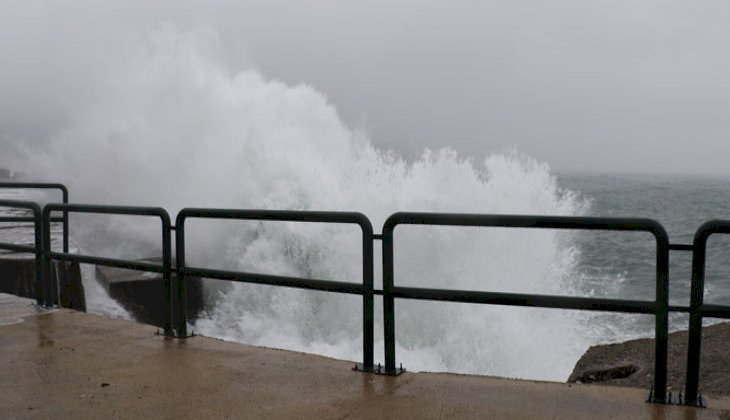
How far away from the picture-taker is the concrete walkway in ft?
11.6

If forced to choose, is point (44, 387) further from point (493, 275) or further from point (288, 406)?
point (493, 275)

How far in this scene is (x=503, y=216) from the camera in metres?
3.82

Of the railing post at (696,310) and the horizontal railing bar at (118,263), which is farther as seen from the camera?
the horizontal railing bar at (118,263)

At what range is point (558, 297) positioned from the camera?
12.2ft

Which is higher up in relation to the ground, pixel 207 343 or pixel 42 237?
pixel 42 237

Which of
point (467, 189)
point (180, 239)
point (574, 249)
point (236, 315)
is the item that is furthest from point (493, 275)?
point (180, 239)

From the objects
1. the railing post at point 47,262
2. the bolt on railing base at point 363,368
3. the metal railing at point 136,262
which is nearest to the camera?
the bolt on railing base at point 363,368

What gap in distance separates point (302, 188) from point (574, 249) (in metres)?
11.0

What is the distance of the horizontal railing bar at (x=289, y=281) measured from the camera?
4.17 m

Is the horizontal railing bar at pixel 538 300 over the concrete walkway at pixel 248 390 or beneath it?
over

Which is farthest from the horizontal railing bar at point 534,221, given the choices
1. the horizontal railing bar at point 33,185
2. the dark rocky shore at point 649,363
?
the horizontal railing bar at point 33,185

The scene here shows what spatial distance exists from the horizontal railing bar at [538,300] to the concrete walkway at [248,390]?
51 centimetres

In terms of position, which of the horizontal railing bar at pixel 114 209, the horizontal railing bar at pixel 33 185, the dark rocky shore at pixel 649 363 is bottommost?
the dark rocky shore at pixel 649 363

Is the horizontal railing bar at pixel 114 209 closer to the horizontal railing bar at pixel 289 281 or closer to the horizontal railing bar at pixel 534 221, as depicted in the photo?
the horizontal railing bar at pixel 289 281
